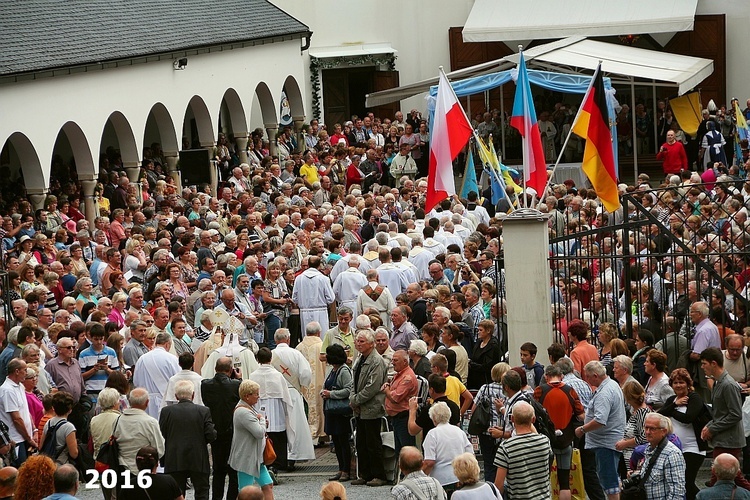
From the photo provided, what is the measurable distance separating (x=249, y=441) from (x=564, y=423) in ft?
8.51

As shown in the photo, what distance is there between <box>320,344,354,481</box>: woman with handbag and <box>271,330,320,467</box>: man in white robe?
34cm

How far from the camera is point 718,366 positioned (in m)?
11.8

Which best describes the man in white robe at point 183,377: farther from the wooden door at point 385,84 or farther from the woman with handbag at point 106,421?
the wooden door at point 385,84

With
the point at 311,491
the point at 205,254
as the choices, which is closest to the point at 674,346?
the point at 311,491

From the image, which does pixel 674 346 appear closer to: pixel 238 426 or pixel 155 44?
pixel 238 426

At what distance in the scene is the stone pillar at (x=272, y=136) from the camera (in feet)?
114

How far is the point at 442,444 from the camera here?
11117mm

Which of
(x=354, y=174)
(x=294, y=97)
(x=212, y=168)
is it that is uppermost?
(x=294, y=97)

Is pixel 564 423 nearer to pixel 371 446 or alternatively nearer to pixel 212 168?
pixel 371 446

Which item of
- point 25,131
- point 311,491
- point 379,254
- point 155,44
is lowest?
point 311,491

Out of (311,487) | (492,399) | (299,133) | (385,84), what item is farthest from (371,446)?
(385,84)

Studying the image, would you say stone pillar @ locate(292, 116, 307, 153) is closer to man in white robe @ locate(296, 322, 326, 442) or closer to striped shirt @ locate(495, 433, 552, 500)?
man in white robe @ locate(296, 322, 326, 442)

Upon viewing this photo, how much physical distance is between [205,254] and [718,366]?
925cm

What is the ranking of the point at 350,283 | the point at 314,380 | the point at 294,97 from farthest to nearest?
the point at 294,97, the point at 350,283, the point at 314,380
